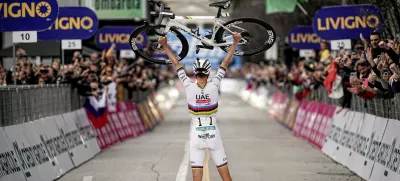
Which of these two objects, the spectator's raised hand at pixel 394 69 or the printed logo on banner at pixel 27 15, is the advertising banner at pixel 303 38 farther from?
the spectator's raised hand at pixel 394 69

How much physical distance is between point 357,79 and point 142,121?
15770 mm

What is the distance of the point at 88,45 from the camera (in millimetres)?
40969

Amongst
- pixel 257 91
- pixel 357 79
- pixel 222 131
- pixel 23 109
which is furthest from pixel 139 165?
pixel 257 91

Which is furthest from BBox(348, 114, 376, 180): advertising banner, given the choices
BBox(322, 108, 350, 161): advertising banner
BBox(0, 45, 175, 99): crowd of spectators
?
BBox(0, 45, 175, 99): crowd of spectators

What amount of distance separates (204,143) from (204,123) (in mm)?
283

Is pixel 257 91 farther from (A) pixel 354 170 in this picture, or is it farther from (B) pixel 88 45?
(A) pixel 354 170

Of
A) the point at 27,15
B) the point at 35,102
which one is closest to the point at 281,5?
the point at 27,15

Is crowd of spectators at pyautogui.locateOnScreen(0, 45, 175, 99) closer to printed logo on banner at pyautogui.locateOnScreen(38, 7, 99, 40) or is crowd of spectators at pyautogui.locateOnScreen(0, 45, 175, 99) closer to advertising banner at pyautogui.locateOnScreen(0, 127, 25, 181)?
printed logo on banner at pyautogui.locateOnScreen(38, 7, 99, 40)

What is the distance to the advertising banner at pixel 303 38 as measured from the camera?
32.4m

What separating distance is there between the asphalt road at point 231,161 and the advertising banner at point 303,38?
377 cm

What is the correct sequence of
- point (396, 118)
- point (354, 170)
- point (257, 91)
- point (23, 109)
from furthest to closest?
point (257, 91) → point (354, 170) → point (23, 109) → point (396, 118)

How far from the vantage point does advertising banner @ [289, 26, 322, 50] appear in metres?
32.4

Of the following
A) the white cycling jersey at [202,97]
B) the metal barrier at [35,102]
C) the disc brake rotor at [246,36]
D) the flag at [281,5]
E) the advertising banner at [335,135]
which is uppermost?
the flag at [281,5]

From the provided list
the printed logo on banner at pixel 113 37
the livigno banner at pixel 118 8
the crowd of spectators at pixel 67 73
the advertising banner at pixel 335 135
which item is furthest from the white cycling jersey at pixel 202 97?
the livigno banner at pixel 118 8
